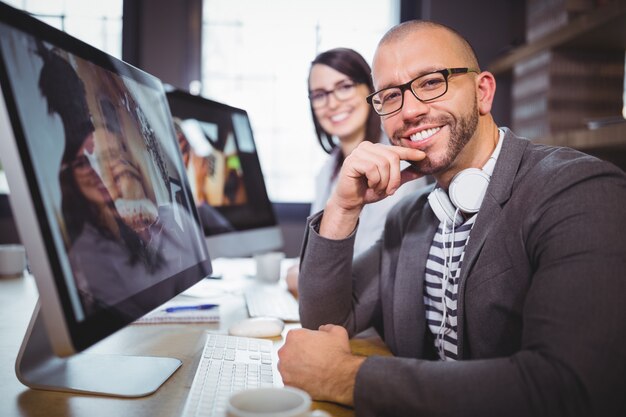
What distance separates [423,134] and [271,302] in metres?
0.62

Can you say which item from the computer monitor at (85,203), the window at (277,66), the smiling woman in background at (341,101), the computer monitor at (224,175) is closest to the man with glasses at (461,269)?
the computer monitor at (85,203)

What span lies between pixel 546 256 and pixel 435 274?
1.26ft

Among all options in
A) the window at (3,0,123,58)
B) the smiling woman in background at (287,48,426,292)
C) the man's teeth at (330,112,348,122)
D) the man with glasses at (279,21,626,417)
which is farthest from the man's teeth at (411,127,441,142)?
the window at (3,0,123,58)

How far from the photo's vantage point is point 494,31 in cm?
342

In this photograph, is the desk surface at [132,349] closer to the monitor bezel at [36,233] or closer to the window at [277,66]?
the monitor bezel at [36,233]

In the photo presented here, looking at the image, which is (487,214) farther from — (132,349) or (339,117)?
(339,117)

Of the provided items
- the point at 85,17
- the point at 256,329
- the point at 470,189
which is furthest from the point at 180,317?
the point at 85,17

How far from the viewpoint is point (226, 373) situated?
2.55ft

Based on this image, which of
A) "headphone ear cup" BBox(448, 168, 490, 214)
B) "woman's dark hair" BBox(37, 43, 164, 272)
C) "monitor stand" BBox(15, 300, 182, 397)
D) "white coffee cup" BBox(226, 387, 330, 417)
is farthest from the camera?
"headphone ear cup" BBox(448, 168, 490, 214)

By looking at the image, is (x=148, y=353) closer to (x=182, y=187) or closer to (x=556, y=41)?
(x=182, y=187)

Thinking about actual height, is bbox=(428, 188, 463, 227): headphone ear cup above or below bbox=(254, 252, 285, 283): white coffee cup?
above

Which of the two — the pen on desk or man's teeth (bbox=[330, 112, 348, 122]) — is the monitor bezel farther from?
man's teeth (bbox=[330, 112, 348, 122])

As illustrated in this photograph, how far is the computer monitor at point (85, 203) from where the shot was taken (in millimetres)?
570

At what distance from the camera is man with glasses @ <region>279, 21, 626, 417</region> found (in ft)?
2.17
